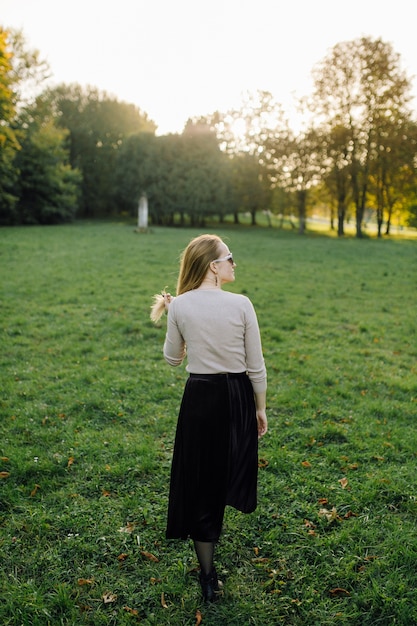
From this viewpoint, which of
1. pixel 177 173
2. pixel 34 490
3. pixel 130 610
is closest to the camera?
pixel 130 610

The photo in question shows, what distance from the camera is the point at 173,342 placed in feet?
11.4

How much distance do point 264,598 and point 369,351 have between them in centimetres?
661

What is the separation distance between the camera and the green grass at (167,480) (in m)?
3.56

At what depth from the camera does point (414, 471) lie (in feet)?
17.0

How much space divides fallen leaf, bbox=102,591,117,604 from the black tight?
0.72 meters

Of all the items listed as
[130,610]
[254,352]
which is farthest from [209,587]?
[254,352]

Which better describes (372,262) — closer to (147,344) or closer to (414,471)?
(147,344)

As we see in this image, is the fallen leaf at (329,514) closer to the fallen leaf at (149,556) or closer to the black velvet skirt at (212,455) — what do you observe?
the black velvet skirt at (212,455)

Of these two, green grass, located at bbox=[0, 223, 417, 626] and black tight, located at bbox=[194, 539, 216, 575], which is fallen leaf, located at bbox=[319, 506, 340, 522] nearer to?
green grass, located at bbox=[0, 223, 417, 626]

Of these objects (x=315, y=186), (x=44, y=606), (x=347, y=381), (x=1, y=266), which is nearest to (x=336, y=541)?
(x=44, y=606)

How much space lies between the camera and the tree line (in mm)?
38750

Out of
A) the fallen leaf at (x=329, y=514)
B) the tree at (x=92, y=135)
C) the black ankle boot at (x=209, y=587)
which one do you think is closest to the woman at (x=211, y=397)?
the black ankle boot at (x=209, y=587)

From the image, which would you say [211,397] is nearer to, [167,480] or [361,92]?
[167,480]

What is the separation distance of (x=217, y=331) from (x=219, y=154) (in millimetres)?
50471
